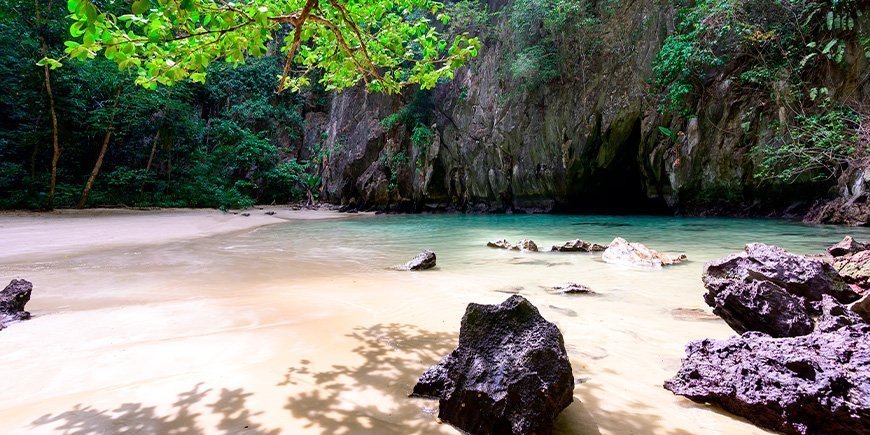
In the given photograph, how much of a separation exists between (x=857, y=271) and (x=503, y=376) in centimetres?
370

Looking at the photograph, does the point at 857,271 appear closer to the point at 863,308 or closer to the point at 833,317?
the point at 863,308

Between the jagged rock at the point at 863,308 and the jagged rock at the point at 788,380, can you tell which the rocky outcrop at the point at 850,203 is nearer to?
the jagged rock at the point at 863,308

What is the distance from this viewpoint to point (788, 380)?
167 centimetres

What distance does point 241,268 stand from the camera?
581 cm

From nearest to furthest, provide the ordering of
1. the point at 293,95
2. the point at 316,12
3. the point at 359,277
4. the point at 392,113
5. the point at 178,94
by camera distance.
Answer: the point at 316,12, the point at 359,277, the point at 178,94, the point at 392,113, the point at 293,95

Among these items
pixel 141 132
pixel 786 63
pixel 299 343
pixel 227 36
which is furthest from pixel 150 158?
pixel 786 63

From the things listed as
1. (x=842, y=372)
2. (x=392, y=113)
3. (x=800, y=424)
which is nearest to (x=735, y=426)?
(x=800, y=424)

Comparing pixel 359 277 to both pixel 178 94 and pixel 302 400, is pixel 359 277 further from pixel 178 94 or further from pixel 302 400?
pixel 178 94

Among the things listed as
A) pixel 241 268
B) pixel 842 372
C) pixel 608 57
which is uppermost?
pixel 608 57

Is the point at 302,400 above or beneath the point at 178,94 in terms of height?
beneath

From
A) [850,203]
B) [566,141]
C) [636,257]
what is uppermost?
[566,141]

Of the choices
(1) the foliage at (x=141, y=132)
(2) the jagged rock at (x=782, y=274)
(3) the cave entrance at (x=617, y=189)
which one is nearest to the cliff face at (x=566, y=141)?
(3) the cave entrance at (x=617, y=189)

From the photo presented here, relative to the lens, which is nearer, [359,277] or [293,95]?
[359,277]

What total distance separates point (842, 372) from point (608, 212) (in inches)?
762
